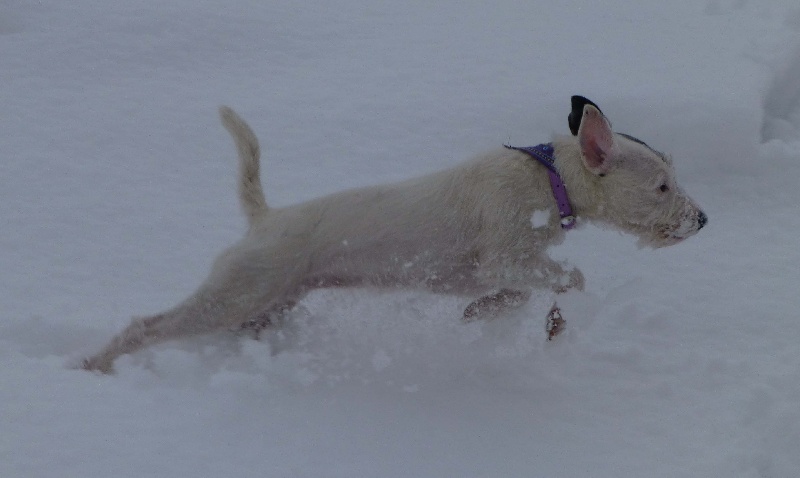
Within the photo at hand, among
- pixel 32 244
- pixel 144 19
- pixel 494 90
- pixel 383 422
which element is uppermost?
pixel 144 19

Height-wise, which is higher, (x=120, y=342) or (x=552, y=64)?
(x=552, y=64)

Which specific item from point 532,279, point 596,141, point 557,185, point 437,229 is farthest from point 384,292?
point 596,141

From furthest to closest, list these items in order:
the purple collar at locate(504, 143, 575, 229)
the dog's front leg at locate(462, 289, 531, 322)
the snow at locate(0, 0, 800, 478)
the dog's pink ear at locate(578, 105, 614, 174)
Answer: the dog's front leg at locate(462, 289, 531, 322), the purple collar at locate(504, 143, 575, 229), the dog's pink ear at locate(578, 105, 614, 174), the snow at locate(0, 0, 800, 478)

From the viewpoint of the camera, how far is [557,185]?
3676 millimetres

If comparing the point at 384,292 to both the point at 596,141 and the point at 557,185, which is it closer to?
the point at 557,185

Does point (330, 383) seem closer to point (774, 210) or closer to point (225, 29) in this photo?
point (774, 210)

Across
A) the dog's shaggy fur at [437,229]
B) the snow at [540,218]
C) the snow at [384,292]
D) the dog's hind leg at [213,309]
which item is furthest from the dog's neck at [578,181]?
the dog's hind leg at [213,309]

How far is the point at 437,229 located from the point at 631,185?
917 millimetres

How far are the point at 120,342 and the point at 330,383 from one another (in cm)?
106

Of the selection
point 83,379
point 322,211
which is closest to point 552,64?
point 322,211

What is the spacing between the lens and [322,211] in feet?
12.8

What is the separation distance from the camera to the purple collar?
3664 mm

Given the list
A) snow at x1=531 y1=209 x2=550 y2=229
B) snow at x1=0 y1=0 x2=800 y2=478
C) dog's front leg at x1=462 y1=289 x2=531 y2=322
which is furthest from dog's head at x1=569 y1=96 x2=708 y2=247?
dog's front leg at x1=462 y1=289 x2=531 y2=322

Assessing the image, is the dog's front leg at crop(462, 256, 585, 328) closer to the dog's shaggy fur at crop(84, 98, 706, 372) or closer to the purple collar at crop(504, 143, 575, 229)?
the dog's shaggy fur at crop(84, 98, 706, 372)
